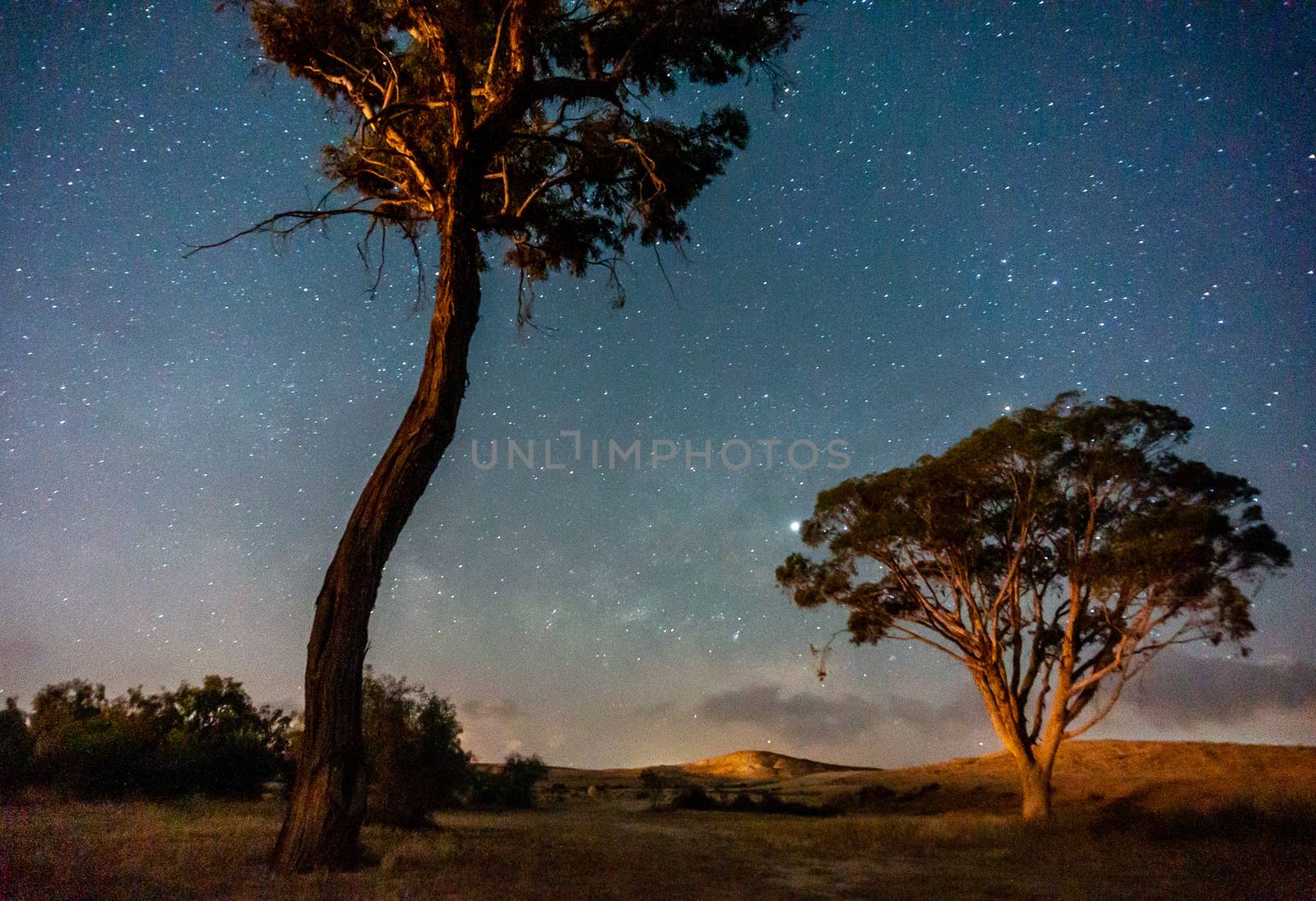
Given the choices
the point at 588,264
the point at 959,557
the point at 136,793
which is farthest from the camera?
the point at 959,557

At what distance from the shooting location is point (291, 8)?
936 centimetres

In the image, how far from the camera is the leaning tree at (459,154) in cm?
671

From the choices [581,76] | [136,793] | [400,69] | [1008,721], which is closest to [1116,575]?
[1008,721]

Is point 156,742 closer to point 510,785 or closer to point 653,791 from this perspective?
point 510,785

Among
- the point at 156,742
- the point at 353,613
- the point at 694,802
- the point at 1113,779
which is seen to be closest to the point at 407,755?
the point at 156,742

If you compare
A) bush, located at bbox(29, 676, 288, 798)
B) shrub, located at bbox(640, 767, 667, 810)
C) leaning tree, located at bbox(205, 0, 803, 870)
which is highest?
leaning tree, located at bbox(205, 0, 803, 870)

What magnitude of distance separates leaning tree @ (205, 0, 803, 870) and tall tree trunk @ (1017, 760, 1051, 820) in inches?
591

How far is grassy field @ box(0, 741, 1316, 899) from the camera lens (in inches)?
221

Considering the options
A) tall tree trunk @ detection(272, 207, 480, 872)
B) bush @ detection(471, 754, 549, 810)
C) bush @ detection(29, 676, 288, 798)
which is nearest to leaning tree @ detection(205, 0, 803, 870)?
tall tree trunk @ detection(272, 207, 480, 872)

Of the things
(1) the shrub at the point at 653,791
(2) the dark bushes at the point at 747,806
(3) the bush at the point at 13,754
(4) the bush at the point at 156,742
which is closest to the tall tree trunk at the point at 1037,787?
(2) the dark bushes at the point at 747,806

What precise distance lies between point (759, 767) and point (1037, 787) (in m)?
59.8

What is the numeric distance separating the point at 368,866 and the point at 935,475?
1656cm

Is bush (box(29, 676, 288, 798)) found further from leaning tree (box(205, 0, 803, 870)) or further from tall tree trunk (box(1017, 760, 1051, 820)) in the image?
tall tree trunk (box(1017, 760, 1051, 820))

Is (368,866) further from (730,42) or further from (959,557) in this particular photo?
(959,557)
